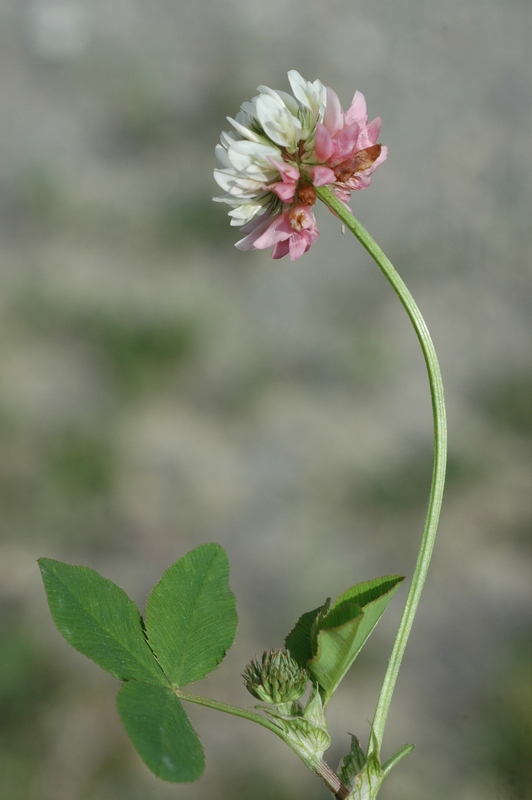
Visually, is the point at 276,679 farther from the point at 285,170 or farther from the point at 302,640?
the point at 285,170

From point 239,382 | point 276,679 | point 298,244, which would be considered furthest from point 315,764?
point 239,382

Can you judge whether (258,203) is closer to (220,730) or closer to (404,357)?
(404,357)

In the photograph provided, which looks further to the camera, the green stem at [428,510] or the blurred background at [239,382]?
the blurred background at [239,382]

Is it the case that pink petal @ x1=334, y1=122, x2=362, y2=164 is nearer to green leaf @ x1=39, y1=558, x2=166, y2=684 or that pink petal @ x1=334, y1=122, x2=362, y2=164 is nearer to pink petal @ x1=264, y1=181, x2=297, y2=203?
pink petal @ x1=264, y1=181, x2=297, y2=203

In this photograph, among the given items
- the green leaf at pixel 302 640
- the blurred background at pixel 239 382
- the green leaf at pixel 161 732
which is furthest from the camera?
the blurred background at pixel 239 382

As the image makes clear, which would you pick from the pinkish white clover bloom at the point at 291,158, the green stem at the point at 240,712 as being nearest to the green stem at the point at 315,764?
the green stem at the point at 240,712

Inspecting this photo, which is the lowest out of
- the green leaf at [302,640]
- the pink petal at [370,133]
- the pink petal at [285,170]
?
the green leaf at [302,640]

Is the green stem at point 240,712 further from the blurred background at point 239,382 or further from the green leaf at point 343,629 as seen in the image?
the blurred background at point 239,382
